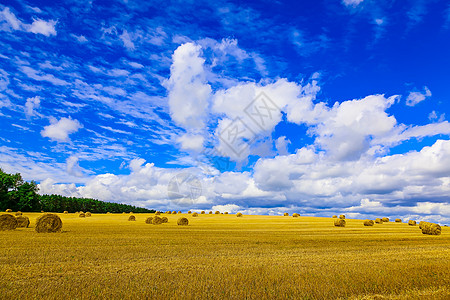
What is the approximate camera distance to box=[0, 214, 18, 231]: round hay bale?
98.1ft

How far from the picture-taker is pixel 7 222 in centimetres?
3022

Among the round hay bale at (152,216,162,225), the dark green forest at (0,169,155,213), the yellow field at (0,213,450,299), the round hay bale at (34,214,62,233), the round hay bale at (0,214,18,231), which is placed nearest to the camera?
the yellow field at (0,213,450,299)

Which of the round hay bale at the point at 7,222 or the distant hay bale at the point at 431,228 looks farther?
the distant hay bale at the point at 431,228

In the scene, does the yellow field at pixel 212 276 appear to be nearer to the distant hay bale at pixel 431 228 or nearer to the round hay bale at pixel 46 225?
the round hay bale at pixel 46 225

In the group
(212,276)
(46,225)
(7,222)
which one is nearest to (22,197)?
(7,222)

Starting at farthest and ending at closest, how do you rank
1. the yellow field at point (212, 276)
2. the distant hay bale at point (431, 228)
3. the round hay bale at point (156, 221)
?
1. the round hay bale at point (156, 221)
2. the distant hay bale at point (431, 228)
3. the yellow field at point (212, 276)

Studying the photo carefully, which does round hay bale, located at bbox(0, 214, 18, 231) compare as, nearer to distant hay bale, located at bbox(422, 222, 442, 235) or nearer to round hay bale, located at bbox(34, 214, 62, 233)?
round hay bale, located at bbox(34, 214, 62, 233)

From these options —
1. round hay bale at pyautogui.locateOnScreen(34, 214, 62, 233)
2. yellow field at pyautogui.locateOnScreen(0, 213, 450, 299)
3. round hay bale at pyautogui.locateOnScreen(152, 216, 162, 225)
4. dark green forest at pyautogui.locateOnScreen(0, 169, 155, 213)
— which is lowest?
yellow field at pyautogui.locateOnScreen(0, 213, 450, 299)

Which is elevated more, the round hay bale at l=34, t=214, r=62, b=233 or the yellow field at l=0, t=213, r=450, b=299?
the round hay bale at l=34, t=214, r=62, b=233

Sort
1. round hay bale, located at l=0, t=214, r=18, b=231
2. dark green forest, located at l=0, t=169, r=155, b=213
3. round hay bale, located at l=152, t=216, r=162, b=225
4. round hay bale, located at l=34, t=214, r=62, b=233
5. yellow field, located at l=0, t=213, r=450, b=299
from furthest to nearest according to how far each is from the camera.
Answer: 1. dark green forest, located at l=0, t=169, r=155, b=213
2. round hay bale, located at l=152, t=216, r=162, b=225
3. round hay bale, located at l=0, t=214, r=18, b=231
4. round hay bale, located at l=34, t=214, r=62, b=233
5. yellow field, located at l=0, t=213, r=450, b=299

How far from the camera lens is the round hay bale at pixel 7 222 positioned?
2989 cm

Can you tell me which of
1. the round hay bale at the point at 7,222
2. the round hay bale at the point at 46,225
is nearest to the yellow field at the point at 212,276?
the round hay bale at the point at 46,225

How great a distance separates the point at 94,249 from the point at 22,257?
11.8 ft

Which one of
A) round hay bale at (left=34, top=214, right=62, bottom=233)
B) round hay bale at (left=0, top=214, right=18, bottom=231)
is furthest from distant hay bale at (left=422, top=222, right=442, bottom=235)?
round hay bale at (left=0, top=214, right=18, bottom=231)
